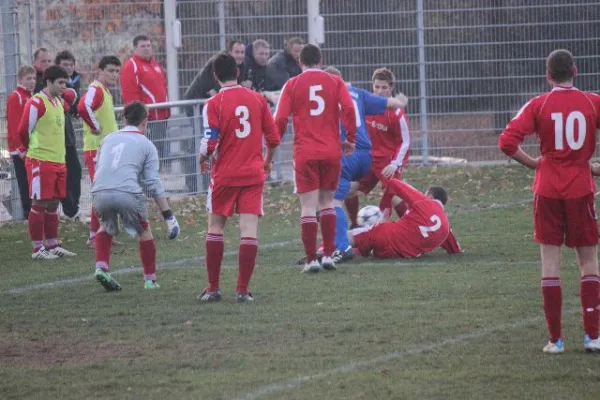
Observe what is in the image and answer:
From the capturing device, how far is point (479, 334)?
788 cm

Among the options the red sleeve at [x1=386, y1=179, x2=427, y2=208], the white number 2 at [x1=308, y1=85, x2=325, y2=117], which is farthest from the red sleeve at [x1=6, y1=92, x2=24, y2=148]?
the red sleeve at [x1=386, y1=179, x2=427, y2=208]

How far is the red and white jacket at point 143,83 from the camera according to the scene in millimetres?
15961

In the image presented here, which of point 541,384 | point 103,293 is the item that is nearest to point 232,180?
point 103,293

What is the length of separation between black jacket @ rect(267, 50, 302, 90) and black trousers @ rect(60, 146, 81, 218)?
4013 millimetres

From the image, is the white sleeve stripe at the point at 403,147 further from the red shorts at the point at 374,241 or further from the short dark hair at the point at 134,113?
the short dark hair at the point at 134,113

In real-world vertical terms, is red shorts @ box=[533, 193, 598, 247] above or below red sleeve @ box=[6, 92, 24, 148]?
below

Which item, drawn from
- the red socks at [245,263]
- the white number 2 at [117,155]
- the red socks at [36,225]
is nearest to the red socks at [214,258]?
the red socks at [245,263]

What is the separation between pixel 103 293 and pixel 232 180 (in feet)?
5.18

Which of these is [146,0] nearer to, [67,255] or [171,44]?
[171,44]

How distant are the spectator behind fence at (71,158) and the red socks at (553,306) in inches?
310

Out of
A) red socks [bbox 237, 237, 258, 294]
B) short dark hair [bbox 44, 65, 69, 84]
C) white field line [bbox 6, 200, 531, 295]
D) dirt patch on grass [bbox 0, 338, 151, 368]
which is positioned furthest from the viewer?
short dark hair [bbox 44, 65, 69, 84]

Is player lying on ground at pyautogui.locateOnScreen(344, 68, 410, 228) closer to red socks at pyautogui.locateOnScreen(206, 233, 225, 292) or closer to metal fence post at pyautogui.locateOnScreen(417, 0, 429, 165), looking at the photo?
red socks at pyautogui.locateOnScreen(206, 233, 225, 292)

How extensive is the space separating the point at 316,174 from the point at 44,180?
316 centimetres

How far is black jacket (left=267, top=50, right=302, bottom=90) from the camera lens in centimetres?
1817
